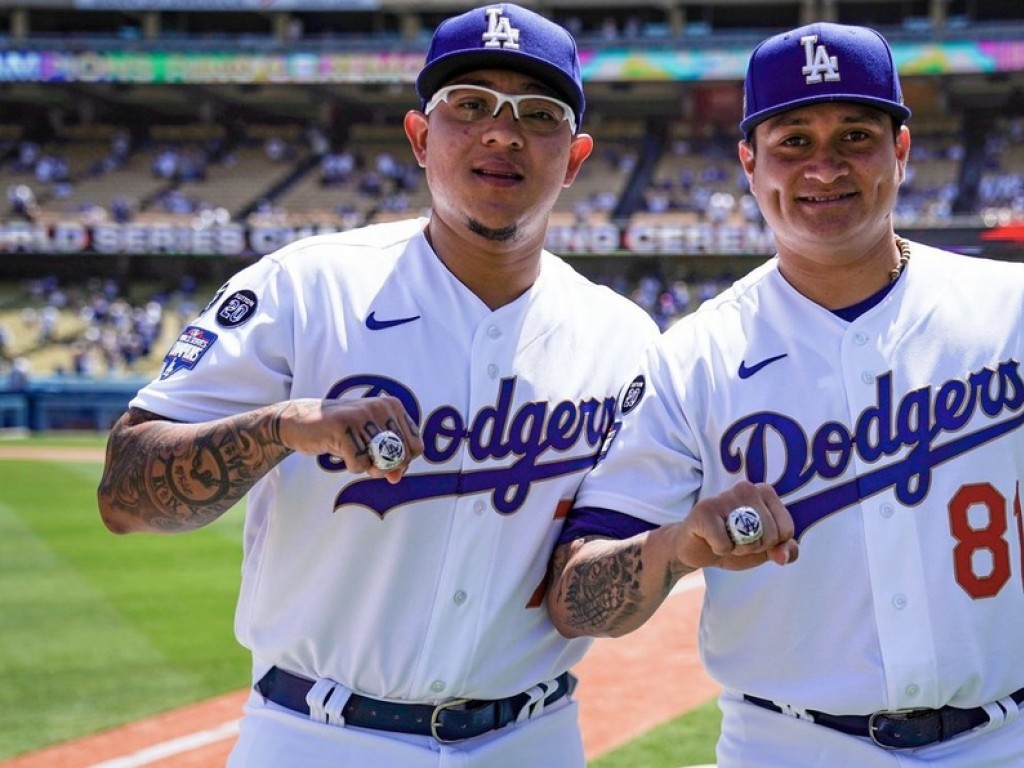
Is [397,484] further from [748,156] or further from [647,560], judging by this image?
[748,156]

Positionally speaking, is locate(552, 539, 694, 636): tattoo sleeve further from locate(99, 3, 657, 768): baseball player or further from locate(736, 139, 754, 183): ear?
locate(736, 139, 754, 183): ear

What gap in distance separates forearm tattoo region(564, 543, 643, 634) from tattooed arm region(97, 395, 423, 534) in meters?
0.48

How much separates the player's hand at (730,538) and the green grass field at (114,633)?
3.17 m

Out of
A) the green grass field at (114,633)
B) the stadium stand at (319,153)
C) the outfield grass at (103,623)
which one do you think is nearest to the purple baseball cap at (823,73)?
the green grass field at (114,633)

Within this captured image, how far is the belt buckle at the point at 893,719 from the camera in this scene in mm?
2154

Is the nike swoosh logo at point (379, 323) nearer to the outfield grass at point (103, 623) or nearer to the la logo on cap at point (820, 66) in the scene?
the la logo on cap at point (820, 66)

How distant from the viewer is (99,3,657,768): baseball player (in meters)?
2.29

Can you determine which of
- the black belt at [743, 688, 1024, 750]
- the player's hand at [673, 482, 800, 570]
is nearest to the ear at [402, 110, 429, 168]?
the player's hand at [673, 482, 800, 570]

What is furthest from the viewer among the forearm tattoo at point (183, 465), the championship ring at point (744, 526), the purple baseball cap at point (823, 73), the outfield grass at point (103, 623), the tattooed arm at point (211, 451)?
the outfield grass at point (103, 623)

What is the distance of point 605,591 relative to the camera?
2.24 metres

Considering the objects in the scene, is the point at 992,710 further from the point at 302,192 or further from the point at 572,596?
the point at 302,192

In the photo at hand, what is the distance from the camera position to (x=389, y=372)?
7.75 ft

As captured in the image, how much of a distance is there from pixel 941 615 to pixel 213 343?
4.71 ft

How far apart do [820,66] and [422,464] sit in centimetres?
107
